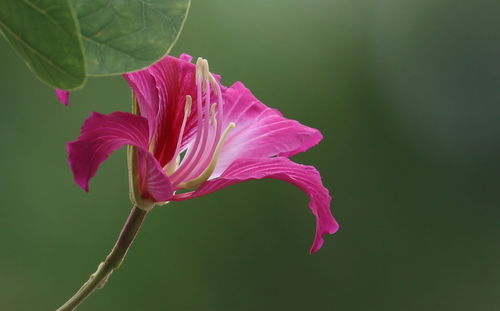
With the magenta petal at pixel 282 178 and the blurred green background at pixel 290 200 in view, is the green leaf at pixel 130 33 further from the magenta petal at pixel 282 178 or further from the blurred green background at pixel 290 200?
the blurred green background at pixel 290 200

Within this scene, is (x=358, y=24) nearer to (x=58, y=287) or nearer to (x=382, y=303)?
(x=382, y=303)

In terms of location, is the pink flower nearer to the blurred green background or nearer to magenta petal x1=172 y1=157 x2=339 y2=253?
magenta petal x1=172 y1=157 x2=339 y2=253

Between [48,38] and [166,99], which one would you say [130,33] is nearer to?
[48,38]

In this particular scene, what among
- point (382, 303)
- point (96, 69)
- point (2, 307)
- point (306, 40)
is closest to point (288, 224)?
point (382, 303)

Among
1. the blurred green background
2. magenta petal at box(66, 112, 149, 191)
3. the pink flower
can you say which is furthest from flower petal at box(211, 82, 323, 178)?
the blurred green background

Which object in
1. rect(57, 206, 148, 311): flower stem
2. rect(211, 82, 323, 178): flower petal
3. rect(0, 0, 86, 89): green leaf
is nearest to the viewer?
rect(0, 0, 86, 89): green leaf

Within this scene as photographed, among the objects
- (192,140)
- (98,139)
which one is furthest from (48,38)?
(192,140)
